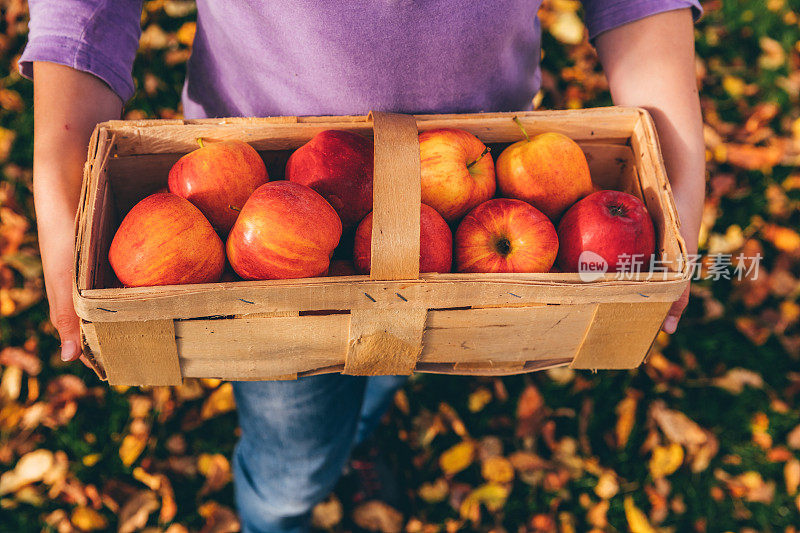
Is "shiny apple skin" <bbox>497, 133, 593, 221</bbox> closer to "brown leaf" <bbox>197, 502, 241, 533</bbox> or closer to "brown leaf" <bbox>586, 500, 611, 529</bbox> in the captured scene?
"brown leaf" <bbox>586, 500, 611, 529</bbox>

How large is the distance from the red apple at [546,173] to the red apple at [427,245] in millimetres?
240

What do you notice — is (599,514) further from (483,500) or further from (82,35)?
(82,35)

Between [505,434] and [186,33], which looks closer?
[505,434]

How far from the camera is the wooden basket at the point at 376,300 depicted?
1044 mm

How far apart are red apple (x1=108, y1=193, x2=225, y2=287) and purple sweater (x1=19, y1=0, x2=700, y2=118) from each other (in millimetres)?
384

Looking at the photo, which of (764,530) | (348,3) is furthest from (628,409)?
(348,3)

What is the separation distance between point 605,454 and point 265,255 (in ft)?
6.04

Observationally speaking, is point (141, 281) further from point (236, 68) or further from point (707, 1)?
point (707, 1)

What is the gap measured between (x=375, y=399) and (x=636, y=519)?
1.14 meters

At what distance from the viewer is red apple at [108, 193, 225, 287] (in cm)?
109

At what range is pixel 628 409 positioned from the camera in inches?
94.9

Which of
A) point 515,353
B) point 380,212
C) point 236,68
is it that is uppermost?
point 236,68

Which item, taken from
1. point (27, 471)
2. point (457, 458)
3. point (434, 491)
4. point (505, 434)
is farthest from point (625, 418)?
point (27, 471)

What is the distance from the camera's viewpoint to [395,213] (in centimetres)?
104
